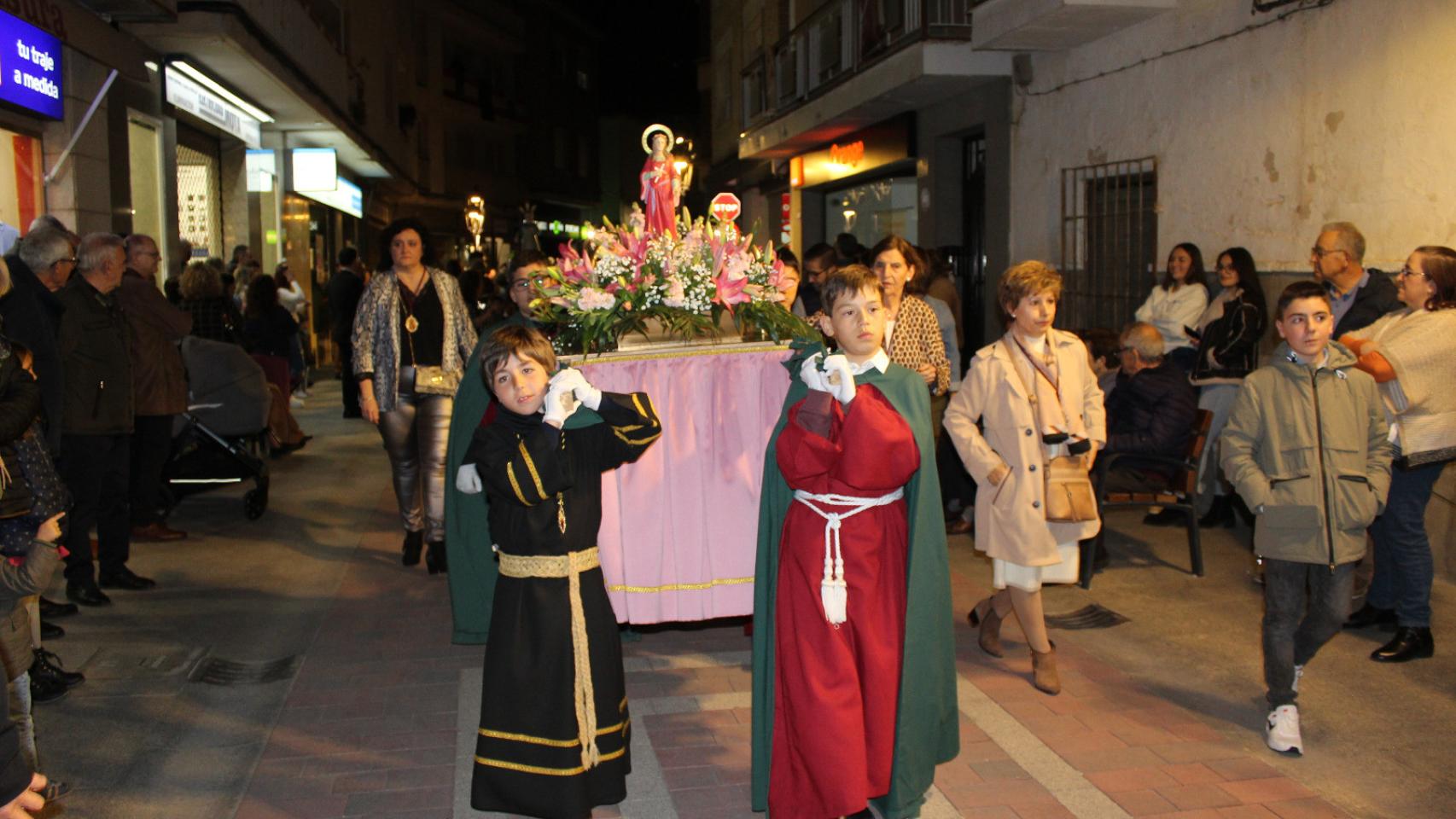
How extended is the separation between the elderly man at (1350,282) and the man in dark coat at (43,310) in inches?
248

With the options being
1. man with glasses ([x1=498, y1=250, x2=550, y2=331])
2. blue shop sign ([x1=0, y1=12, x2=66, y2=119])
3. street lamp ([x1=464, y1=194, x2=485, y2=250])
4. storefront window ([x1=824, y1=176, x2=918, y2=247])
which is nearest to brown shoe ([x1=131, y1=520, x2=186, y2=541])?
man with glasses ([x1=498, y1=250, x2=550, y2=331])

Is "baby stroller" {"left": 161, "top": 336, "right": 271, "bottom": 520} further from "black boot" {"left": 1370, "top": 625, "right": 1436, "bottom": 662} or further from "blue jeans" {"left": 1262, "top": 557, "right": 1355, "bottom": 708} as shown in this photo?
"black boot" {"left": 1370, "top": 625, "right": 1436, "bottom": 662}

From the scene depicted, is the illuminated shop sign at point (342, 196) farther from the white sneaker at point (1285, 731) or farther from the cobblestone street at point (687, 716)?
the white sneaker at point (1285, 731)

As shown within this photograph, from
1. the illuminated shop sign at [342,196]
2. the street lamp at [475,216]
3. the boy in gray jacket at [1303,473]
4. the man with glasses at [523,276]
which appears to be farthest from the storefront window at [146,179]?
the street lamp at [475,216]

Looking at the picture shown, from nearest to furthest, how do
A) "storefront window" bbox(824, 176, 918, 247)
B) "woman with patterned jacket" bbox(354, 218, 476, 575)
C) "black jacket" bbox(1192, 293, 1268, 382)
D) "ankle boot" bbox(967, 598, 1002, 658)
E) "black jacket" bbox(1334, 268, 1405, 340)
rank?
"ankle boot" bbox(967, 598, 1002, 658) → "black jacket" bbox(1334, 268, 1405, 340) → "woman with patterned jacket" bbox(354, 218, 476, 575) → "black jacket" bbox(1192, 293, 1268, 382) → "storefront window" bbox(824, 176, 918, 247)

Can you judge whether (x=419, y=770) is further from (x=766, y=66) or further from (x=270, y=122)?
(x=766, y=66)

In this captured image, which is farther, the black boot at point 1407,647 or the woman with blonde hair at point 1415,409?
the black boot at point 1407,647

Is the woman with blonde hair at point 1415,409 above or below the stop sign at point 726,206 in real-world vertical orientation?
below

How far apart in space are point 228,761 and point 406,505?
3.30 meters

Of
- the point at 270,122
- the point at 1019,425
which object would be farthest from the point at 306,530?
the point at 270,122

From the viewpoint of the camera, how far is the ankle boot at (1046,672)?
17.8 ft

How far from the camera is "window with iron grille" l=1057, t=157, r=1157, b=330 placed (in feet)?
35.9

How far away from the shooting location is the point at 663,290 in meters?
5.60

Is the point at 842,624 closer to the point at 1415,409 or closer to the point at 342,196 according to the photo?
the point at 1415,409
